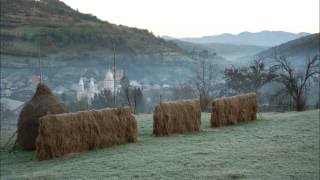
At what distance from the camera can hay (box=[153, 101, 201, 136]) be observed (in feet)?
54.6

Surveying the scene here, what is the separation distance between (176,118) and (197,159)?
5.67 meters

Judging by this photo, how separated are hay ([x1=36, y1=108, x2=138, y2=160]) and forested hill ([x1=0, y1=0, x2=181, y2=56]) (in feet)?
72.5

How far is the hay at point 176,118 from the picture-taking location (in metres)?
16.6

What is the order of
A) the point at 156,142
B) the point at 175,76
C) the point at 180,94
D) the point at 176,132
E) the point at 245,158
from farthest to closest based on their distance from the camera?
1. the point at 175,76
2. the point at 180,94
3. the point at 176,132
4. the point at 156,142
5. the point at 245,158

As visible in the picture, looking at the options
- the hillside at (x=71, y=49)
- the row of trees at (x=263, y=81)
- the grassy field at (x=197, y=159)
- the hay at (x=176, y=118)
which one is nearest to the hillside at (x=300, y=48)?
the row of trees at (x=263, y=81)

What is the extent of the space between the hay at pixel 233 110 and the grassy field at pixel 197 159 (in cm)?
182

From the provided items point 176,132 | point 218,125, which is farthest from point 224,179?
point 218,125

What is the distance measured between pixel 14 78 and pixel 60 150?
826 inches

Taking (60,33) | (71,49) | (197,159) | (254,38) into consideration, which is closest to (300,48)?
(71,49)

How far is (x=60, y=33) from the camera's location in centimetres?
4244

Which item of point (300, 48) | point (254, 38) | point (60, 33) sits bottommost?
point (300, 48)

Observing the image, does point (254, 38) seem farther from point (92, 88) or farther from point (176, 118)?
point (176, 118)

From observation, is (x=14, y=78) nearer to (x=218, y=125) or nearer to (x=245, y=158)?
(x=218, y=125)

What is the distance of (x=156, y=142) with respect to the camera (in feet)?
49.7
